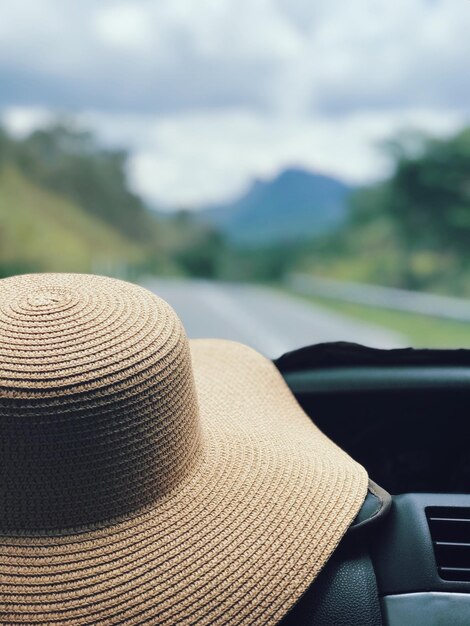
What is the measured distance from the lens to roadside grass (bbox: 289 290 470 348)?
5.55 meters

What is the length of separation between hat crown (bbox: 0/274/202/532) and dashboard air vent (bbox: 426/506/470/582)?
40 centimetres

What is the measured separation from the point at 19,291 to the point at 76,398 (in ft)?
0.75

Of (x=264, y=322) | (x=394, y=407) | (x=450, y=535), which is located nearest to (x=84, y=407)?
(x=450, y=535)

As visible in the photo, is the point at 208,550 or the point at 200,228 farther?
the point at 200,228

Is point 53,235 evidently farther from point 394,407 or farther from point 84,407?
point 84,407

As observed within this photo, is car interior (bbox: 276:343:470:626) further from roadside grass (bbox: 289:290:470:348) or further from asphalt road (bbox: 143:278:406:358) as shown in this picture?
asphalt road (bbox: 143:278:406:358)

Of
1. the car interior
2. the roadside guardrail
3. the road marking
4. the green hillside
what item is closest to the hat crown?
the car interior

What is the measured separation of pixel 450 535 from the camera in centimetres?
122

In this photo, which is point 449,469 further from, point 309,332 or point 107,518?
point 309,332

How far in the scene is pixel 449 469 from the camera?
5.84 ft

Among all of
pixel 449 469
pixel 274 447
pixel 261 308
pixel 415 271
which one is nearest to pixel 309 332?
pixel 415 271

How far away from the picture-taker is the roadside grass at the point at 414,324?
555cm

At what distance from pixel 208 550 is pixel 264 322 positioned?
843cm

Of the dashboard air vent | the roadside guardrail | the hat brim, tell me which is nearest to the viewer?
the hat brim
